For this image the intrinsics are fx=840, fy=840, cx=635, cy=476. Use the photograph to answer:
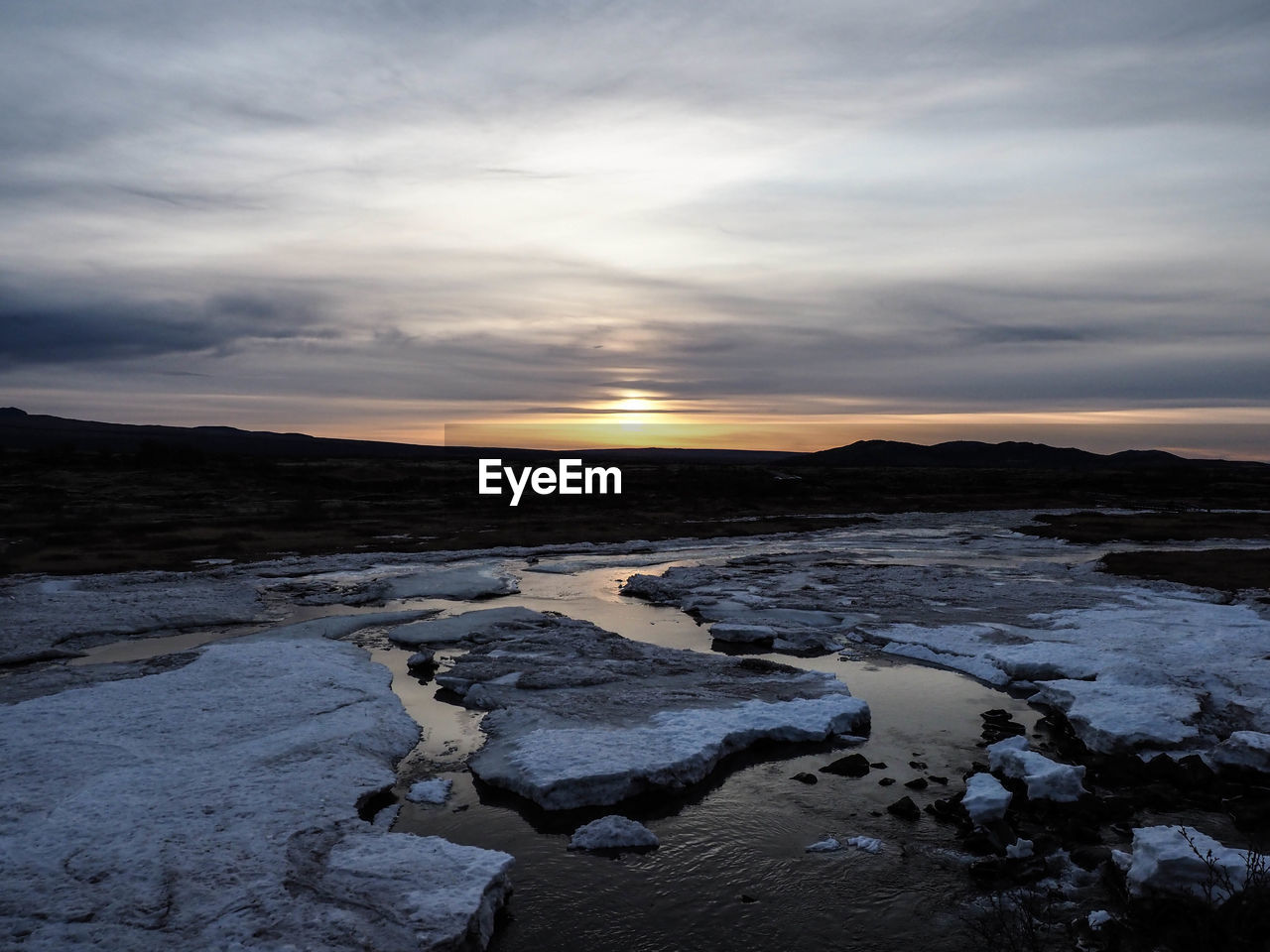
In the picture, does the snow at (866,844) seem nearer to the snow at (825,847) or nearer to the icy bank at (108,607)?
the snow at (825,847)

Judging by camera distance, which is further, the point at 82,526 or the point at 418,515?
the point at 418,515

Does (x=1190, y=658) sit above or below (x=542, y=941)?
above

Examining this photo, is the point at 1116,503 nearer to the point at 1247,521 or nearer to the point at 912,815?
the point at 1247,521

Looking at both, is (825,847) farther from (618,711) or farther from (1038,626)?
(1038,626)

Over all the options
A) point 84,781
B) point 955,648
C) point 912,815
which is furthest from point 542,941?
point 955,648

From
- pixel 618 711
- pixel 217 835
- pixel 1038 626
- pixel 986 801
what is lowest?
pixel 217 835

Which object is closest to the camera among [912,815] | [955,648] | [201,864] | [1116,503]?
[201,864]

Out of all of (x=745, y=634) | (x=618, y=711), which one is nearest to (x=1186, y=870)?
(x=618, y=711)

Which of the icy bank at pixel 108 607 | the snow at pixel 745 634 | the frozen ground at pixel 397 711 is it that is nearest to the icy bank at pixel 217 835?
the frozen ground at pixel 397 711
